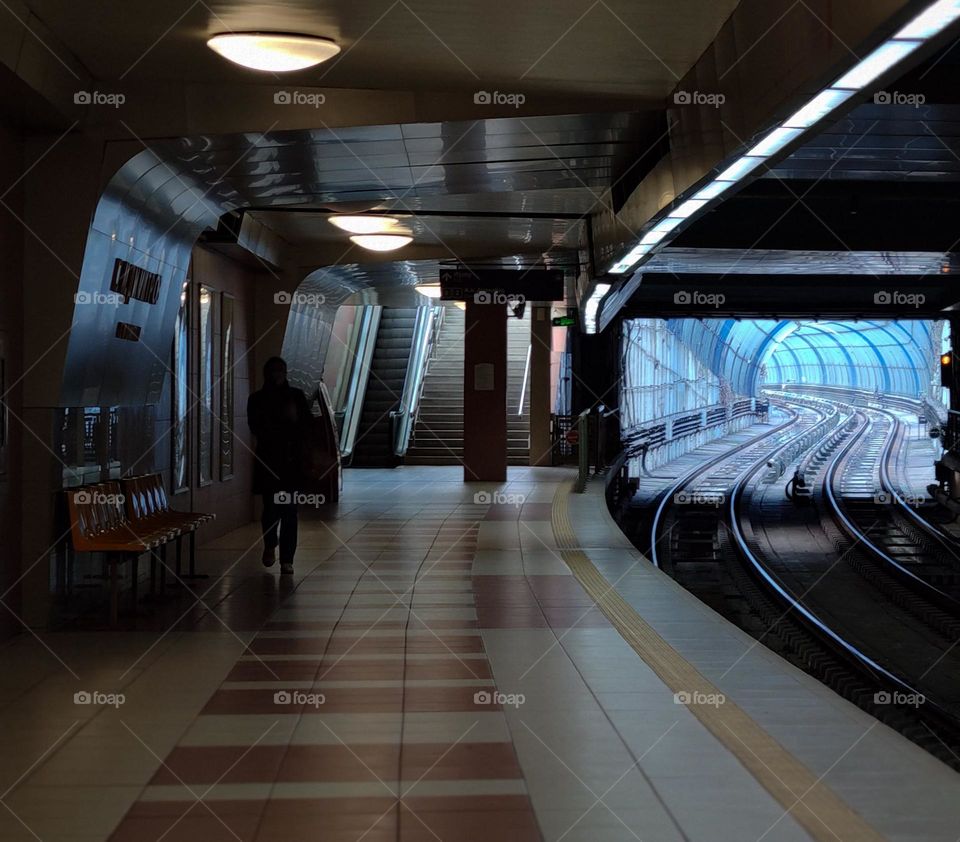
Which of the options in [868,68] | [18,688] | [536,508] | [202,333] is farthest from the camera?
[536,508]

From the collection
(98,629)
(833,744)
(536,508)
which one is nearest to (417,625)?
(98,629)

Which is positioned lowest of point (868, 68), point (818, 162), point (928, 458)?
point (928, 458)

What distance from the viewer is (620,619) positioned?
7277 mm

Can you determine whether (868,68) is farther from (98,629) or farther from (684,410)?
(684,410)

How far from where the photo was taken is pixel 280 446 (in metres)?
9.03

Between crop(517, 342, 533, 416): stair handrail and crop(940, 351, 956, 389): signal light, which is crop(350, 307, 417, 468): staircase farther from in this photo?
crop(940, 351, 956, 389): signal light

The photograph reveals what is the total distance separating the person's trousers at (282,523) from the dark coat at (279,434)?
140mm

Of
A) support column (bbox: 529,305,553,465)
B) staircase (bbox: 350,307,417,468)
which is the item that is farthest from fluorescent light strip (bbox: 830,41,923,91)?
staircase (bbox: 350,307,417,468)

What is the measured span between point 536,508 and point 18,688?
9.31 meters
